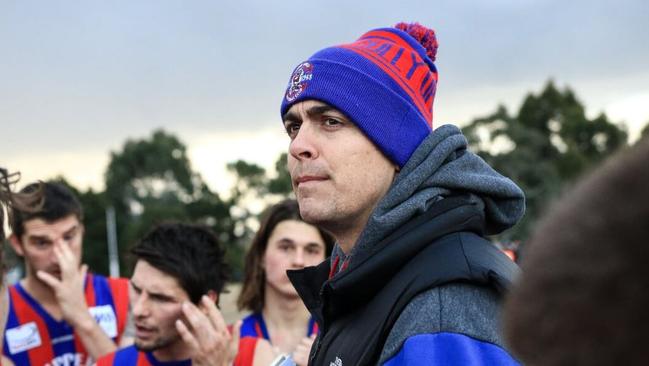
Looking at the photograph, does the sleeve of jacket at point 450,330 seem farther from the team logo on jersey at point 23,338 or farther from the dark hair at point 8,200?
the team logo on jersey at point 23,338

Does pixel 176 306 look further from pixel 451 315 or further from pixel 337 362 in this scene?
pixel 451 315

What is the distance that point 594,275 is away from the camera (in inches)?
29.3

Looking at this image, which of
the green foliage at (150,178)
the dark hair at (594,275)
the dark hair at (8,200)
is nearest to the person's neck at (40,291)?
the dark hair at (8,200)

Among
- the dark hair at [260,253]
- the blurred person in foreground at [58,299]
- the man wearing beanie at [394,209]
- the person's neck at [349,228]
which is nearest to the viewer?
the man wearing beanie at [394,209]

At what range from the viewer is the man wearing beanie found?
6.20 feet

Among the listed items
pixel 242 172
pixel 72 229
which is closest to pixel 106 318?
pixel 72 229

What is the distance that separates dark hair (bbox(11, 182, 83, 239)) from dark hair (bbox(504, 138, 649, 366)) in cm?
469

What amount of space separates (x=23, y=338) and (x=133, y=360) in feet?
4.33

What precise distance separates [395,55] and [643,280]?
1937 mm

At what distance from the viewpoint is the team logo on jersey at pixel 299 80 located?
261cm

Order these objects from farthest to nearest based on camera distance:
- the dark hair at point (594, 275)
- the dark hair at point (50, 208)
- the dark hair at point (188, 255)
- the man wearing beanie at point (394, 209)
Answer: the dark hair at point (50, 208)
the dark hair at point (188, 255)
the man wearing beanie at point (394, 209)
the dark hair at point (594, 275)

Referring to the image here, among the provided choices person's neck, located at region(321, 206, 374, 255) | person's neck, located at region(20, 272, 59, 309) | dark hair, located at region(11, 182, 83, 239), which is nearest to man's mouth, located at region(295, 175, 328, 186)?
person's neck, located at region(321, 206, 374, 255)

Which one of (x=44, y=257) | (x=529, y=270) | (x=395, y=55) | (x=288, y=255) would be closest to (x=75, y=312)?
(x=44, y=257)

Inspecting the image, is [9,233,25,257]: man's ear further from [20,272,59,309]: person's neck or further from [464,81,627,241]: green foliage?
[464,81,627,241]: green foliage
